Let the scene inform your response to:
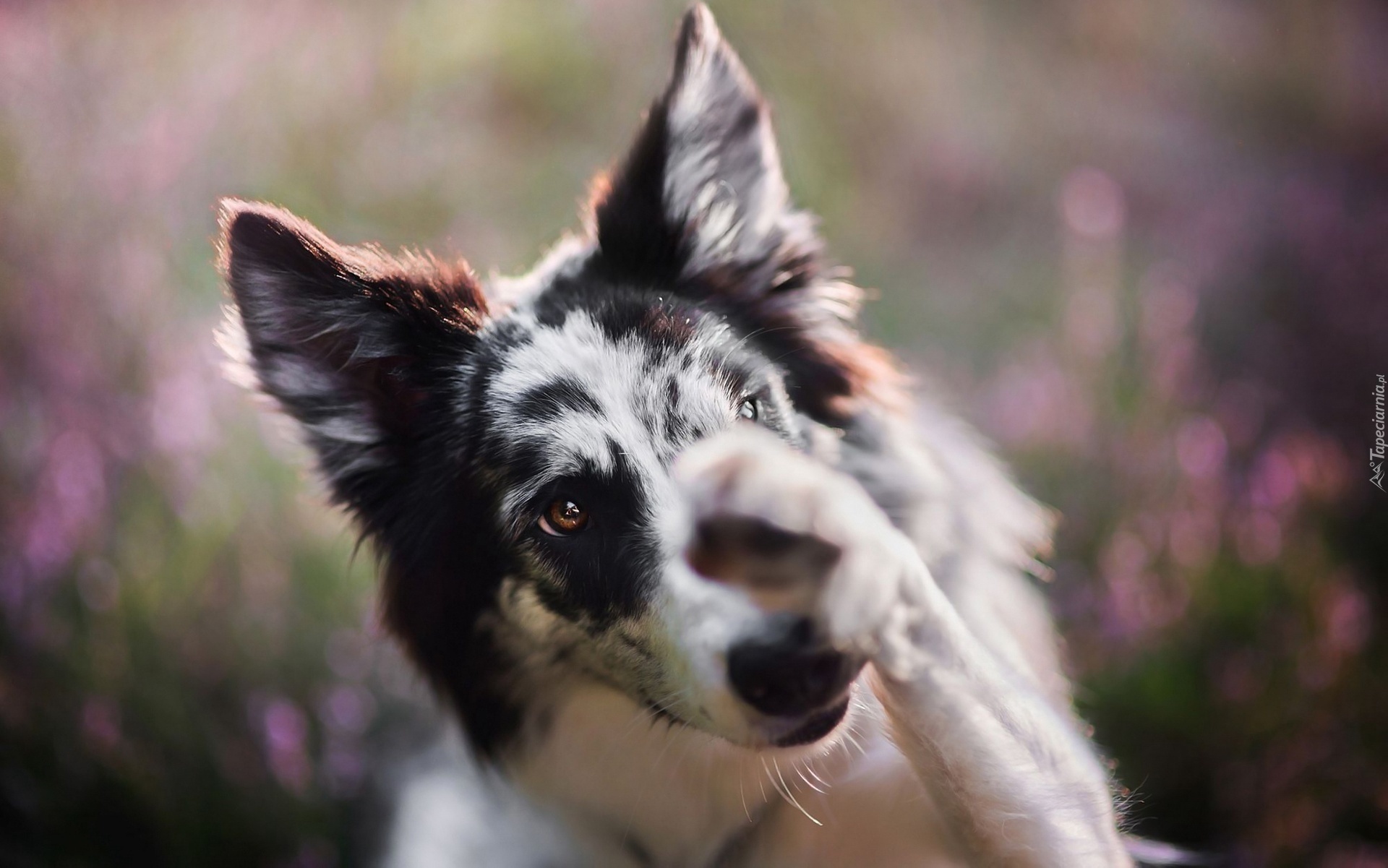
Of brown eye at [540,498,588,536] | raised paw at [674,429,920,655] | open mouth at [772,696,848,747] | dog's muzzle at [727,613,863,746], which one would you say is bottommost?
open mouth at [772,696,848,747]

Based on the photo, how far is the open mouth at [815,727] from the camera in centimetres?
144

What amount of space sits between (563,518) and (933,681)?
2.42 feet

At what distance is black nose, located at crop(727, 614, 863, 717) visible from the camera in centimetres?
127

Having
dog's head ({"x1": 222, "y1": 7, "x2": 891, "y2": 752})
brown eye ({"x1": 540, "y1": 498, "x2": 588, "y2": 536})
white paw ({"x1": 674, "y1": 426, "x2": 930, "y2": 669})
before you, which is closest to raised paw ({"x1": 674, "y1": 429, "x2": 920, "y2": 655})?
white paw ({"x1": 674, "y1": 426, "x2": 930, "y2": 669})

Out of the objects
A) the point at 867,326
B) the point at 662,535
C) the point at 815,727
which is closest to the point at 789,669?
the point at 815,727

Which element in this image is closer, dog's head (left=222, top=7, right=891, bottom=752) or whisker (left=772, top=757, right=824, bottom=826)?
dog's head (left=222, top=7, right=891, bottom=752)

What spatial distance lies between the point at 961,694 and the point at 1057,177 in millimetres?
3461

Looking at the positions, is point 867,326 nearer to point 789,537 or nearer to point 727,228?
point 727,228

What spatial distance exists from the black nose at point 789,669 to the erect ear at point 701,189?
94 cm

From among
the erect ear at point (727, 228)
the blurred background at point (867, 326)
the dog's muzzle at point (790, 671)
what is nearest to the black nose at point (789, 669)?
the dog's muzzle at point (790, 671)

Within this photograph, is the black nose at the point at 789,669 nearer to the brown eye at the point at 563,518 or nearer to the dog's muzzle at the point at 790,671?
the dog's muzzle at the point at 790,671

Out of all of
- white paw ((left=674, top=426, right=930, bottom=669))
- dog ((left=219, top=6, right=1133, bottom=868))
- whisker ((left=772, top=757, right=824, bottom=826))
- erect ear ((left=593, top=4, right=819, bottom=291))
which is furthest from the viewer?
erect ear ((left=593, top=4, right=819, bottom=291))

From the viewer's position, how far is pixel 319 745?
2.83 meters

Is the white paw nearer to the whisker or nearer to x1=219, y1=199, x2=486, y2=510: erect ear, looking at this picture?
the whisker
